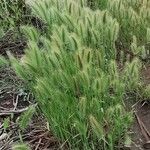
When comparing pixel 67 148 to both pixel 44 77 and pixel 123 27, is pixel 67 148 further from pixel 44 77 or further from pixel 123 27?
pixel 123 27

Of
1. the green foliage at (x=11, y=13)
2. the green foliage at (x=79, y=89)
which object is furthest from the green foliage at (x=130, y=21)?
the green foliage at (x=11, y=13)

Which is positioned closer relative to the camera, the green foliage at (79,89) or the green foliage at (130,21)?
the green foliage at (79,89)

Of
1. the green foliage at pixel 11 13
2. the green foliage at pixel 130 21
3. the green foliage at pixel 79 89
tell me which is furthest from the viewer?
the green foliage at pixel 11 13

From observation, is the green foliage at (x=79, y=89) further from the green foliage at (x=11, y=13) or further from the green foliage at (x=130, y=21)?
the green foliage at (x=11, y=13)

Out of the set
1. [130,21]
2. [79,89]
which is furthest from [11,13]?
[79,89]

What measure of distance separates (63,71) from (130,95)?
46 cm

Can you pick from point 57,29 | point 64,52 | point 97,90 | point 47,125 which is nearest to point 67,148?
point 47,125

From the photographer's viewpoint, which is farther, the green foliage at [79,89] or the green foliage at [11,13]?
the green foliage at [11,13]

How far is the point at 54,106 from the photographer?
206 centimetres

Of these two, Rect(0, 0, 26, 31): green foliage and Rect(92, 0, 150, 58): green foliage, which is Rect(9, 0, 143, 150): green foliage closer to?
Rect(92, 0, 150, 58): green foliage

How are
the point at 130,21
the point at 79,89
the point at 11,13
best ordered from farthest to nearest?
the point at 11,13 < the point at 130,21 < the point at 79,89

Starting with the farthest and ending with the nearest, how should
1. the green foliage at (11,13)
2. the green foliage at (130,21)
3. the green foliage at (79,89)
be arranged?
1. the green foliage at (11,13)
2. the green foliage at (130,21)
3. the green foliage at (79,89)

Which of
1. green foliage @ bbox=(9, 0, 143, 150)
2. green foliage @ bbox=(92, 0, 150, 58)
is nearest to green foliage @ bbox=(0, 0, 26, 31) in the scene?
green foliage @ bbox=(92, 0, 150, 58)

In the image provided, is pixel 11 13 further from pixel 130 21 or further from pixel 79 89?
pixel 79 89
